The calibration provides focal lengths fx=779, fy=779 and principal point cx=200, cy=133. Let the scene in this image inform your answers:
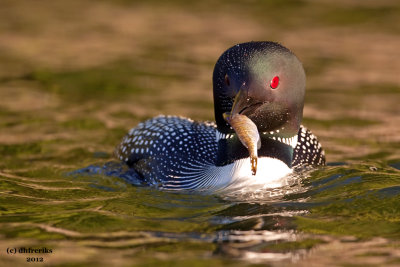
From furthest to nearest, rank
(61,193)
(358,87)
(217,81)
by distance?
(358,87) < (61,193) < (217,81)

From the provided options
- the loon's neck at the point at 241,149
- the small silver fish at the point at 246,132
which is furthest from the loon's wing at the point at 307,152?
the small silver fish at the point at 246,132

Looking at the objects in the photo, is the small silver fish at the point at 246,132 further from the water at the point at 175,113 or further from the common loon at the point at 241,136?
the water at the point at 175,113

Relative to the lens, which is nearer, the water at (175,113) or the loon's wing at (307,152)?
the water at (175,113)

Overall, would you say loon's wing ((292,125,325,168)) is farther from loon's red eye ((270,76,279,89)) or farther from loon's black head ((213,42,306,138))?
loon's red eye ((270,76,279,89))

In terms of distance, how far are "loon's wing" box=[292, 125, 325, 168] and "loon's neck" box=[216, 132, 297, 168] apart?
658 millimetres

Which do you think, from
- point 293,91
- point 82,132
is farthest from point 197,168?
point 82,132

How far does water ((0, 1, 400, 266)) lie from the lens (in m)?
5.60

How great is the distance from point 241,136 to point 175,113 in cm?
428

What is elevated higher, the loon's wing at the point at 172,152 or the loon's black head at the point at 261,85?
the loon's black head at the point at 261,85

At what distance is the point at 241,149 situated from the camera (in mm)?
6707

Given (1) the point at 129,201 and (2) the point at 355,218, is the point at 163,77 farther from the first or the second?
(2) the point at 355,218

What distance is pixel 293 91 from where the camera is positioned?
6.46m

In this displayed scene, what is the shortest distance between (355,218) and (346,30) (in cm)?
874

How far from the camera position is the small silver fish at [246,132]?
605 centimetres
